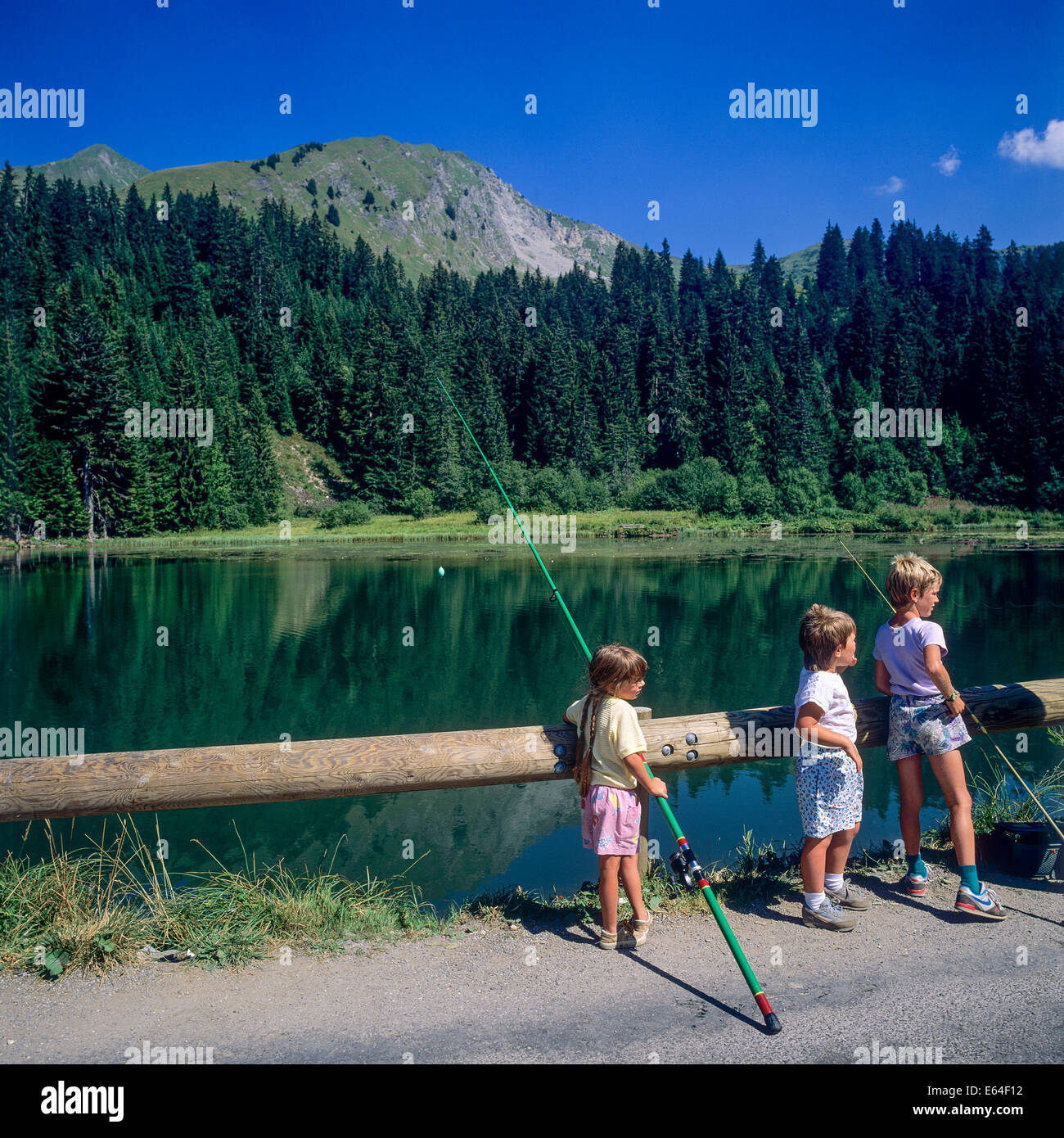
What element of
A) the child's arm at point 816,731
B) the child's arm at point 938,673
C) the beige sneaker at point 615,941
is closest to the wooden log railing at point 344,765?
the child's arm at point 938,673

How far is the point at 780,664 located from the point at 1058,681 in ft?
48.8

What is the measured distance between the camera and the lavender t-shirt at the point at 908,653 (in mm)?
4621

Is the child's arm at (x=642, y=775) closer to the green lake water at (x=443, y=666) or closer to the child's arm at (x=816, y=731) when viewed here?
the child's arm at (x=816, y=731)

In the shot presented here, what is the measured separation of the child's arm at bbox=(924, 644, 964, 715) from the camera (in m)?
4.52

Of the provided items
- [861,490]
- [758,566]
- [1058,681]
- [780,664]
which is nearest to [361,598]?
[780,664]

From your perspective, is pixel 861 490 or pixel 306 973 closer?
pixel 306 973

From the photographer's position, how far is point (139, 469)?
190ft

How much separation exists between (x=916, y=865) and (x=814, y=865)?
2.88 ft

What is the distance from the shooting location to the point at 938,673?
4.54 metres

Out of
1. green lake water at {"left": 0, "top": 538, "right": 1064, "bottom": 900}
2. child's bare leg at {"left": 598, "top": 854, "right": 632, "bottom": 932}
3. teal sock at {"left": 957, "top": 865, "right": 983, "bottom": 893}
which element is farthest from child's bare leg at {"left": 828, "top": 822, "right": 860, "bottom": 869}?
green lake water at {"left": 0, "top": 538, "right": 1064, "bottom": 900}

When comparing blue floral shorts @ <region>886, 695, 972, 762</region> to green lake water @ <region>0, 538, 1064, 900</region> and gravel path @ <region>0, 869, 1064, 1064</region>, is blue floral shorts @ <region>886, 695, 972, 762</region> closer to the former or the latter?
gravel path @ <region>0, 869, 1064, 1064</region>

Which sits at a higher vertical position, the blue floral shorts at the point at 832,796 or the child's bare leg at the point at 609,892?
the blue floral shorts at the point at 832,796

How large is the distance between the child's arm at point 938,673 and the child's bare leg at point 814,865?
1.00 meters
